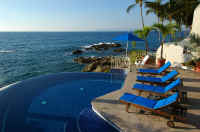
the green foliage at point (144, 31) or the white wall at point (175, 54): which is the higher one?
the green foliage at point (144, 31)

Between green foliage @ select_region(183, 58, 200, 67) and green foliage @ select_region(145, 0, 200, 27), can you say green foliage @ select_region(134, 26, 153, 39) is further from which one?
green foliage @ select_region(145, 0, 200, 27)

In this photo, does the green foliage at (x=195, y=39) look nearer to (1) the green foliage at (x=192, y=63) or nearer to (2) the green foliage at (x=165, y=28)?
(2) the green foliage at (x=165, y=28)

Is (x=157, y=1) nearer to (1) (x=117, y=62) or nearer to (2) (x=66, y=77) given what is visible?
(1) (x=117, y=62)

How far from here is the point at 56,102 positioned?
228 inches

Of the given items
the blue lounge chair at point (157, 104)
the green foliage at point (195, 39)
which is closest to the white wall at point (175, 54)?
the green foliage at point (195, 39)

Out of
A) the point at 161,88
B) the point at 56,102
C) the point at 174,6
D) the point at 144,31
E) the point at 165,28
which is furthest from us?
the point at 174,6

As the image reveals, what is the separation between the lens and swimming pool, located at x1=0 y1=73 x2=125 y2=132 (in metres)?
4.30

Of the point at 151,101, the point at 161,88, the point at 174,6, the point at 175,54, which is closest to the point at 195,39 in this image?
the point at 175,54

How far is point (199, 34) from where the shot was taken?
10.7 m

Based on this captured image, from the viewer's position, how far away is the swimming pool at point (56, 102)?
430 cm

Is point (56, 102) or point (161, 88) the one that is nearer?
point (161, 88)

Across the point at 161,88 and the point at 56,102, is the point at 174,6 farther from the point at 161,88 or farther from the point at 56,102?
the point at 56,102

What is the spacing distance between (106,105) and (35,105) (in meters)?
2.69

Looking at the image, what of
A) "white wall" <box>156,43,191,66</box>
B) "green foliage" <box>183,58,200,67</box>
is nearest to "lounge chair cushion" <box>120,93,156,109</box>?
"green foliage" <box>183,58,200,67</box>
